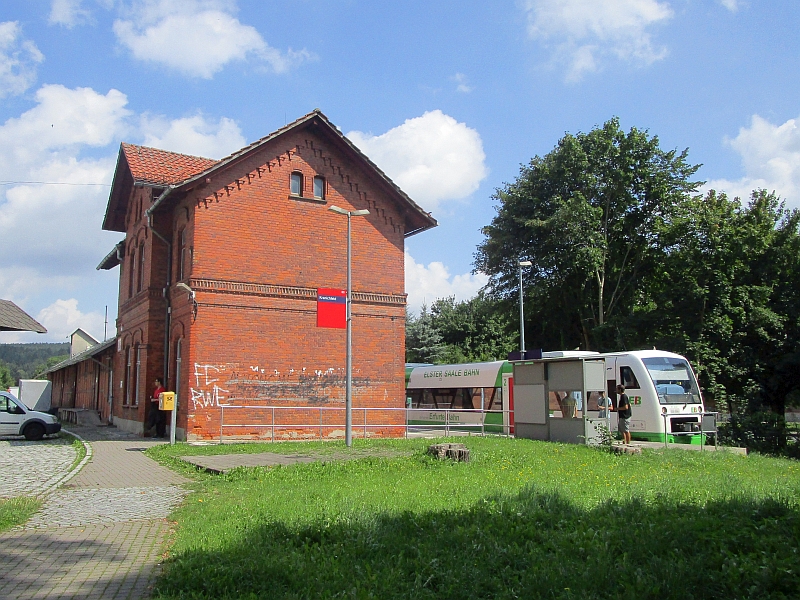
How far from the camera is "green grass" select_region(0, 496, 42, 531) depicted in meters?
8.97

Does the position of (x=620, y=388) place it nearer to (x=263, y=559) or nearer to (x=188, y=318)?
(x=188, y=318)

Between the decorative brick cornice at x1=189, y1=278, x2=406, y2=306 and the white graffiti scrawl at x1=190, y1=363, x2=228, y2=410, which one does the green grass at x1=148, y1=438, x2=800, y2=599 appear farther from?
the decorative brick cornice at x1=189, y1=278, x2=406, y2=306

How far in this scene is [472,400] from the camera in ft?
106

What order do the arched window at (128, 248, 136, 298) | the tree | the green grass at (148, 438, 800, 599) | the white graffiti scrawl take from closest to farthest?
the green grass at (148, 438, 800, 599) < the white graffiti scrawl < the arched window at (128, 248, 136, 298) < the tree

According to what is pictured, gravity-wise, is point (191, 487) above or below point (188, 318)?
below

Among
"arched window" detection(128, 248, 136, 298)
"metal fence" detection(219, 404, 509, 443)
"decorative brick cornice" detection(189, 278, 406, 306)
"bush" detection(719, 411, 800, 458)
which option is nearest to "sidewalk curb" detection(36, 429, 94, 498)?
"metal fence" detection(219, 404, 509, 443)

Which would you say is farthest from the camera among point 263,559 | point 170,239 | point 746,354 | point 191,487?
point 746,354

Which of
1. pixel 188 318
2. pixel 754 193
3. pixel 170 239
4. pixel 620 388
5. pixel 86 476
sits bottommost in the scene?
pixel 86 476

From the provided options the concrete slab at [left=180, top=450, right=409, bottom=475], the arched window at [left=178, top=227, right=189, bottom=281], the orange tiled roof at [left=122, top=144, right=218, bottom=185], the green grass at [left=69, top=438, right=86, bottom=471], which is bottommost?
the green grass at [left=69, top=438, right=86, bottom=471]

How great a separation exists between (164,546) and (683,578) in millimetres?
5245

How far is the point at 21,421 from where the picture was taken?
24859 mm

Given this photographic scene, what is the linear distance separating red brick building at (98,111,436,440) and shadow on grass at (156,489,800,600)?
1489 centimetres

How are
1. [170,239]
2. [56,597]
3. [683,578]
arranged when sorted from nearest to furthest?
1. [683,578]
2. [56,597]
3. [170,239]

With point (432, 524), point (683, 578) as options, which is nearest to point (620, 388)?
point (432, 524)
